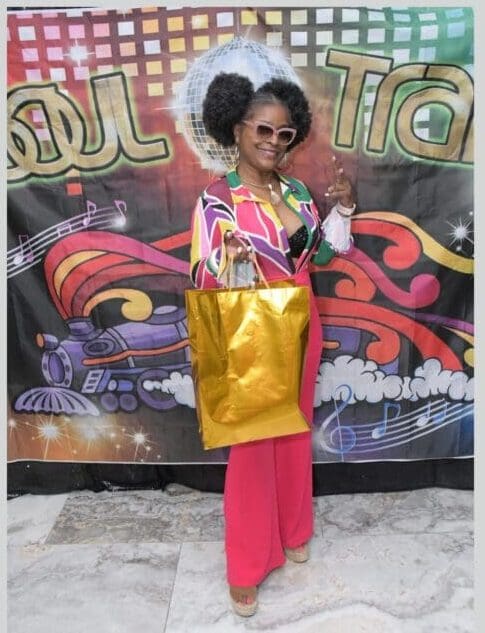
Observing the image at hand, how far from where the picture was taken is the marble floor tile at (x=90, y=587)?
7.19ft

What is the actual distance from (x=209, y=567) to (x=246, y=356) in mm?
1072

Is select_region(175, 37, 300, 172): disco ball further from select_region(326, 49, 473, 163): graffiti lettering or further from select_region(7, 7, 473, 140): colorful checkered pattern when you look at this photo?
select_region(326, 49, 473, 163): graffiti lettering

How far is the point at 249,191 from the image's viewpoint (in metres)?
2.08

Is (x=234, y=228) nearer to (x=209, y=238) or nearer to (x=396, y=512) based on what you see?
(x=209, y=238)

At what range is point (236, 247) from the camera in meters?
1.95

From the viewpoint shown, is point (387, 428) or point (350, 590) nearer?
point (350, 590)

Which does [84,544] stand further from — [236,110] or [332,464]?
[236,110]

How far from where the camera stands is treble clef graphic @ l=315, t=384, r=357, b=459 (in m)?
2.86

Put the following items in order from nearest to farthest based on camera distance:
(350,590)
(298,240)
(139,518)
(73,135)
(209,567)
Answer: (298,240)
(350,590)
(209,567)
(73,135)
(139,518)

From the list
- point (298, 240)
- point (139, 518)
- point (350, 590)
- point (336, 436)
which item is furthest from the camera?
point (336, 436)

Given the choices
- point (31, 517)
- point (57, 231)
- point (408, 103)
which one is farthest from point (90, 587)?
point (408, 103)

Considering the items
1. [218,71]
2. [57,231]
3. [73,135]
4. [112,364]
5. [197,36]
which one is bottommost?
[112,364]

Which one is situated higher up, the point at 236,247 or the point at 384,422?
the point at 236,247

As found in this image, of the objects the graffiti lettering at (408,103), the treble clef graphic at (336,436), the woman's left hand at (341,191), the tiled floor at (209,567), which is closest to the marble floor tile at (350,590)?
the tiled floor at (209,567)
